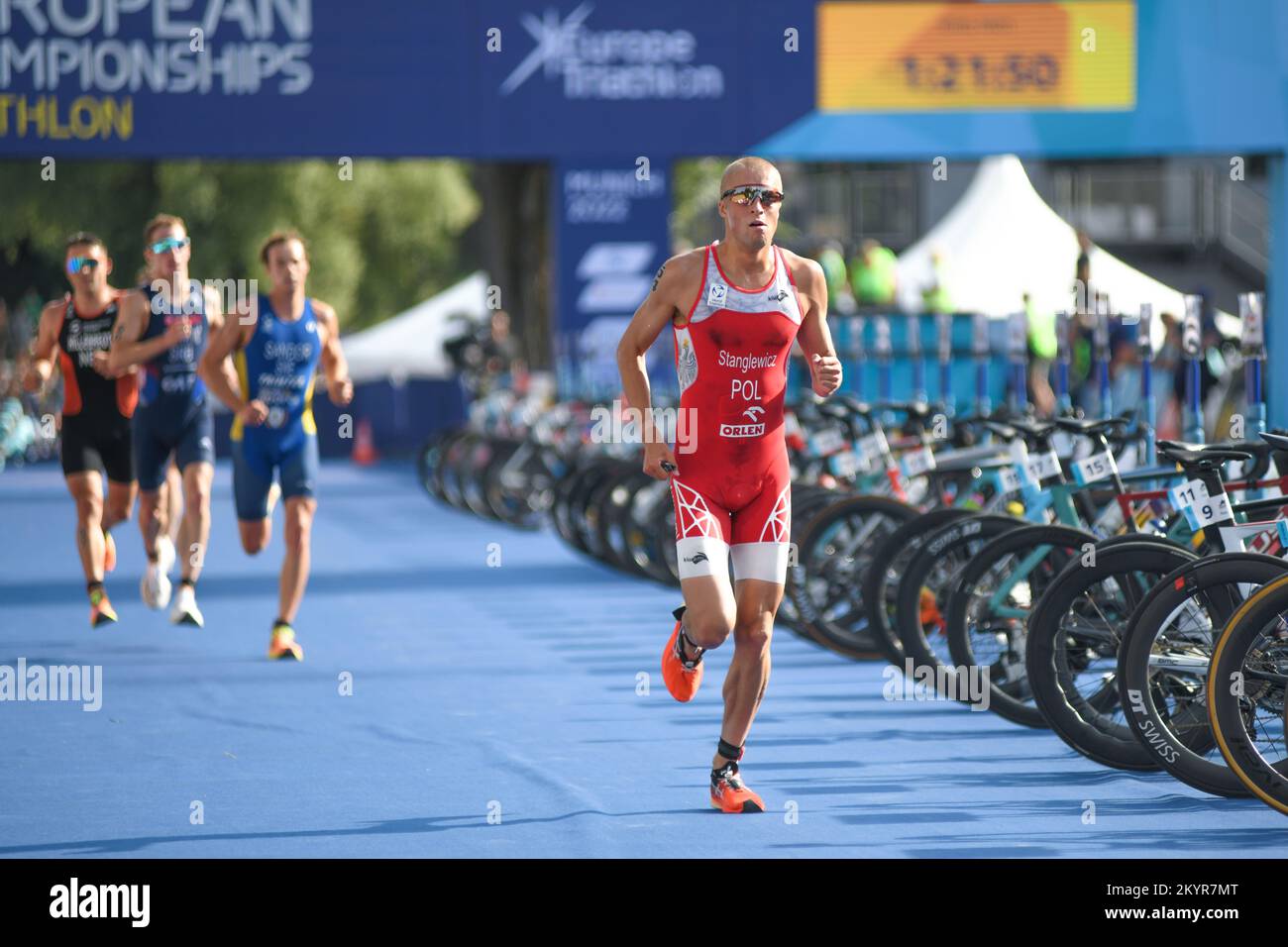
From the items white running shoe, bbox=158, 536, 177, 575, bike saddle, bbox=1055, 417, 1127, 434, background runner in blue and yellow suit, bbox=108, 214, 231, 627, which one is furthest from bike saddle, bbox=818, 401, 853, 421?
white running shoe, bbox=158, 536, 177, 575

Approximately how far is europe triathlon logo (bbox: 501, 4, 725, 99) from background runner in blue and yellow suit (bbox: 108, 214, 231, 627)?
8.97 meters

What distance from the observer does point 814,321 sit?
6969 millimetres

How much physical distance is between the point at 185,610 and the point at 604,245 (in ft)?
32.4

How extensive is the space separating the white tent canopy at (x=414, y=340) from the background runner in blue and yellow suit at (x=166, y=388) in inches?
873

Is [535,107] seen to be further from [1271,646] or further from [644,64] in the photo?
[1271,646]

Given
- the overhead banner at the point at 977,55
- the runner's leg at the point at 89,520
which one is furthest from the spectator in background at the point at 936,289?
the runner's leg at the point at 89,520

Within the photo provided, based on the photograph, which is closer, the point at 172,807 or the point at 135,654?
the point at 172,807

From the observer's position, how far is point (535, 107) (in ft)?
65.2

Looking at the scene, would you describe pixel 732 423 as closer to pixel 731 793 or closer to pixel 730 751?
pixel 730 751

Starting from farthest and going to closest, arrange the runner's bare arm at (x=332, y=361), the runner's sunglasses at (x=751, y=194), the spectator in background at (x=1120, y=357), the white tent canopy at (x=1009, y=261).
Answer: the white tent canopy at (x=1009, y=261) < the spectator in background at (x=1120, y=357) < the runner's bare arm at (x=332, y=361) < the runner's sunglasses at (x=751, y=194)

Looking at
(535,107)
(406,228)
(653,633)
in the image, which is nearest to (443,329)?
(406,228)

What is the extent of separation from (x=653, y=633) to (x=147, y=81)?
10184 mm

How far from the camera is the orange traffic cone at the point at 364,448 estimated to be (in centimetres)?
2941

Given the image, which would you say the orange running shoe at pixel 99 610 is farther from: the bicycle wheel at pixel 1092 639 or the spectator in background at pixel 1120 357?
the spectator in background at pixel 1120 357
